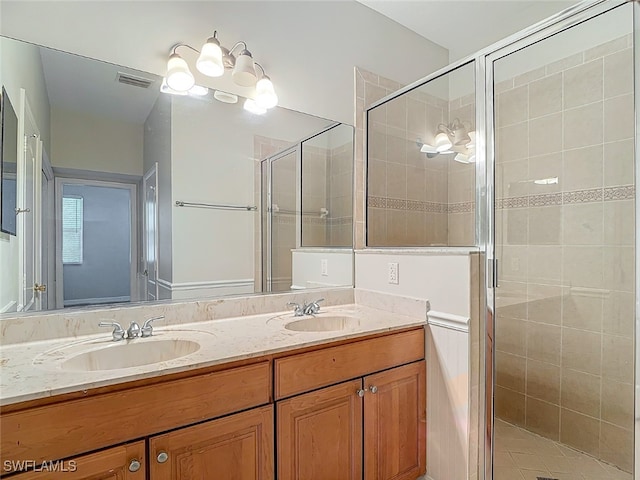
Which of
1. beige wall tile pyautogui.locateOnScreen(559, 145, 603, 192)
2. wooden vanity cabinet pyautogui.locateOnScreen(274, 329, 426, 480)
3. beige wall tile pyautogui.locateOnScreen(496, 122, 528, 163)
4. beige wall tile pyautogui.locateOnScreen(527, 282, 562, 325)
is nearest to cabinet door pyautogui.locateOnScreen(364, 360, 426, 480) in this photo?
wooden vanity cabinet pyautogui.locateOnScreen(274, 329, 426, 480)

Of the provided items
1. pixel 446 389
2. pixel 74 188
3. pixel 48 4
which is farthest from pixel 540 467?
pixel 48 4

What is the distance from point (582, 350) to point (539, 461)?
2.12 ft

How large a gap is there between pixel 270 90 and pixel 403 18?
125 centimetres

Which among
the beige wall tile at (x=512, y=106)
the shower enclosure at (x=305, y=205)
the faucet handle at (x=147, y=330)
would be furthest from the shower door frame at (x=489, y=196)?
the faucet handle at (x=147, y=330)

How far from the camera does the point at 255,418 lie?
1275 mm

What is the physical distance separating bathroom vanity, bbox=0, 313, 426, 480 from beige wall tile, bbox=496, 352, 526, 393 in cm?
41

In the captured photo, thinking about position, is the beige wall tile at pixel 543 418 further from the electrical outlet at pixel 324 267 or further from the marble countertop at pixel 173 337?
the electrical outlet at pixel 324 267

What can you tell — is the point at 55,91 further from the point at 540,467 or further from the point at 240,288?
the point at 540,467

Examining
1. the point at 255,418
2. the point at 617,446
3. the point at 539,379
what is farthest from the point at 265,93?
the point at 617,446

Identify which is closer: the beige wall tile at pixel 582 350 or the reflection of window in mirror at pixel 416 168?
the beige wall tile at pixel 582 350

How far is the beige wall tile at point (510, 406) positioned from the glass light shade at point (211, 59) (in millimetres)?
2064

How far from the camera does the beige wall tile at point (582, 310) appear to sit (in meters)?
1.91

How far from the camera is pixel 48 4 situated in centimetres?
142

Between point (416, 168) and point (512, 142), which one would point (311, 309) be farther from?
point (512, 142)
